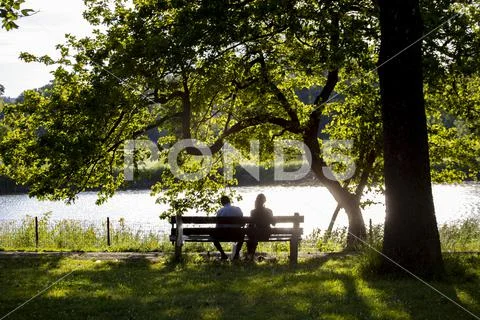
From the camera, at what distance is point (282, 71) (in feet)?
63.4

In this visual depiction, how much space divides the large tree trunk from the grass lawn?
0.71 metres

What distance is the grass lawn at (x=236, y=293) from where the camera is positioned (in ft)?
26.9

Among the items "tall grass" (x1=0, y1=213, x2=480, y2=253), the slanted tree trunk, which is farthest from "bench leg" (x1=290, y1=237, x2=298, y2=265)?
the slanted tree trunk

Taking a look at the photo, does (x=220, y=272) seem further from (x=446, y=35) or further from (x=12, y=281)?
(x=446, y=35)

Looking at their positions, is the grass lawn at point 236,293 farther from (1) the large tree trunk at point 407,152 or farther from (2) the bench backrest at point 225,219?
(2) the bench backrest at point 225,219

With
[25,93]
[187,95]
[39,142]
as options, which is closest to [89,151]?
[39,142]

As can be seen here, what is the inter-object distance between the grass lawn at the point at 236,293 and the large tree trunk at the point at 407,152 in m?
0.71

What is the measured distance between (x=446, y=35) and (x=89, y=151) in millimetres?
10276

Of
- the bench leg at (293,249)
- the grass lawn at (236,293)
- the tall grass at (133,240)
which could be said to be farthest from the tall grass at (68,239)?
the grass lawn at (236,293)

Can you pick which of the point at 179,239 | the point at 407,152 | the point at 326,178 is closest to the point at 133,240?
the point at 326,178

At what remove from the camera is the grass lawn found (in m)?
8.19

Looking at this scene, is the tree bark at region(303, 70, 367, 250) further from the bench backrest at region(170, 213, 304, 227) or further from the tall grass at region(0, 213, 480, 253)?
the bench backrest at region(170, 213, 304, 227)

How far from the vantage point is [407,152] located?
10.6 m

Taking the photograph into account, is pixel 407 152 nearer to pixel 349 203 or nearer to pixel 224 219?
pixel 224 219
